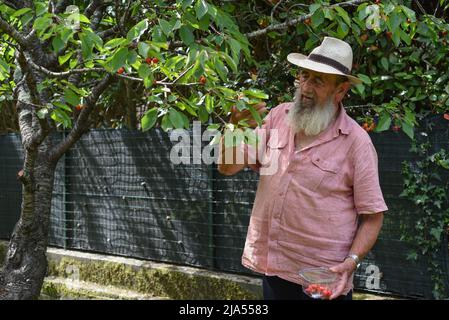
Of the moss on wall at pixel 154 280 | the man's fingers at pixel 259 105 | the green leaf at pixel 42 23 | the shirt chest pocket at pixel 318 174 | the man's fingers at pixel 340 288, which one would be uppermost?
the green leaf at pixel 42 23

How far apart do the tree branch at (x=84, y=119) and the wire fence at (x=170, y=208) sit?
252 centimetres

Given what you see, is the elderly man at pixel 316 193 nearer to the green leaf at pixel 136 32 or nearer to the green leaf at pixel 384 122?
the green leaf at pixel 136 32

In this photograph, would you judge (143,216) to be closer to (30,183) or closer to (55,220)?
(55,220)

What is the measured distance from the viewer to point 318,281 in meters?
3.72

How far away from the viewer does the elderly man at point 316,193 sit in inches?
150

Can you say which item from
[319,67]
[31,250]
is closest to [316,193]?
[319,67]

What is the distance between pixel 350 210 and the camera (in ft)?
12.8

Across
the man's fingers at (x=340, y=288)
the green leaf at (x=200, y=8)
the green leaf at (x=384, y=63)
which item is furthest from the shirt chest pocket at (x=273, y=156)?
the green leaf at (x=384, y=63)

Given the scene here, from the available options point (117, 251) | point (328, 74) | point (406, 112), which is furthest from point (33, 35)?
point (117, 251)

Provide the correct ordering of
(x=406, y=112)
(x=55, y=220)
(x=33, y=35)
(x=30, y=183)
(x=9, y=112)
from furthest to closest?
(x=9, y=112), (x=55, y=220), (x=406, y=112), (x=30, y=183), (x=33, y=35)

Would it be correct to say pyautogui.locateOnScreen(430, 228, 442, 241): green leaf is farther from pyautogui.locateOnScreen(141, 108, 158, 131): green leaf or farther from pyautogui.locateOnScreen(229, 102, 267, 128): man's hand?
pyautogui.locateOnScreen(141, 108, 158, 131): green leaf

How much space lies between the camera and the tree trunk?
198 inches

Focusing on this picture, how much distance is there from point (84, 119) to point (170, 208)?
10.6 feet
